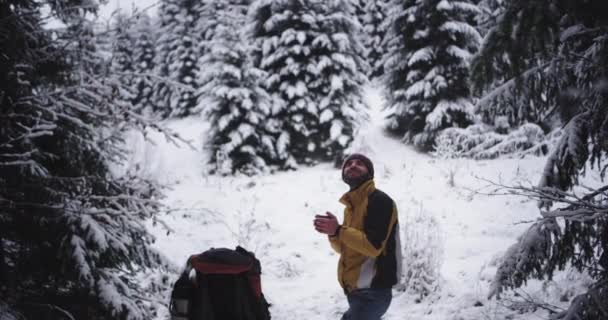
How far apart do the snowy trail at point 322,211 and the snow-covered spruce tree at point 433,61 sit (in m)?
1.61

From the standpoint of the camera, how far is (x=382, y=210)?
2.87 metres

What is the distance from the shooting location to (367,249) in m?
2.73

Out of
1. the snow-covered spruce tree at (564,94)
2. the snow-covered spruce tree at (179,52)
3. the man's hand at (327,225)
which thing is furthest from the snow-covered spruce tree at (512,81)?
the snow-covered spruce tree at (179,52)

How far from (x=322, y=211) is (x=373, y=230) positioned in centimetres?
654

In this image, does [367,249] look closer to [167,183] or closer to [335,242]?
[335,242]

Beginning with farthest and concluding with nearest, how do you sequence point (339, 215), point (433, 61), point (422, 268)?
point (433, 61), point (339, 215), point (422, 268)

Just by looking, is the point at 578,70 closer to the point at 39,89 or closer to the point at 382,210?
the point at 382,210

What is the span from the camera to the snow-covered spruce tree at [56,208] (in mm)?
3125

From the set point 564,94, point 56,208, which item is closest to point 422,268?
point 564,94

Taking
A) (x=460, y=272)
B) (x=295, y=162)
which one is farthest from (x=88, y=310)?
(x=295, y=162)

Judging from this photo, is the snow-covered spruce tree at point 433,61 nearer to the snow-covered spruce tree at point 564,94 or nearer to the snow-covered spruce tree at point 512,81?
the snow-covered spruce tree at point 512,81

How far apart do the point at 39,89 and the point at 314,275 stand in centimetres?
501

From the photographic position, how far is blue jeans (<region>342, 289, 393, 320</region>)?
287cm

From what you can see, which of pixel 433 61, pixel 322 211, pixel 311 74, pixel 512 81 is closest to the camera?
pixel 512 81
